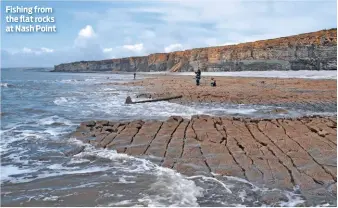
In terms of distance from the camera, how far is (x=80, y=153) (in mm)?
10359

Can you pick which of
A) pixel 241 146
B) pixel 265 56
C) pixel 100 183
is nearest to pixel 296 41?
pixel 265 56

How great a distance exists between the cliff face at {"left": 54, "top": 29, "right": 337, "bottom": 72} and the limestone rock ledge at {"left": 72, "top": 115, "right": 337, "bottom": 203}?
54.6 m

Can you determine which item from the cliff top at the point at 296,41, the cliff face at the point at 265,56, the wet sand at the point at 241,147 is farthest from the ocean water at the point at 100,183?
the cliff top at the point at 296,41

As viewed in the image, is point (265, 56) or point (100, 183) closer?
point (100, 183)

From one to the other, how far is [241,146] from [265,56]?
66.5 meters

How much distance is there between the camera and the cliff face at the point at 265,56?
62.5 metres

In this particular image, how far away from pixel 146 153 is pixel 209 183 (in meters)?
2.80

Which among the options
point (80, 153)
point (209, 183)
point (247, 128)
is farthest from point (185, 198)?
point (247, 128)

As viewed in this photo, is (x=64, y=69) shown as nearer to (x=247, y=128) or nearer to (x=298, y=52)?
(x=298, y=52)

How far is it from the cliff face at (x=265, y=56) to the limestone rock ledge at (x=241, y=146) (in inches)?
2150

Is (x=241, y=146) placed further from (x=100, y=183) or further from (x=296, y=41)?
(x=296, y=41)

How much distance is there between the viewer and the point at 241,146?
396 inches

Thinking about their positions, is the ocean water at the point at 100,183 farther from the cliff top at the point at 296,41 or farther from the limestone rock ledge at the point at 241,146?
the cliff top at the point at 296,41

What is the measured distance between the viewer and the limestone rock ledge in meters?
7.94
